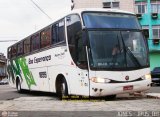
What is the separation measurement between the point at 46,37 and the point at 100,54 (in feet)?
16.6

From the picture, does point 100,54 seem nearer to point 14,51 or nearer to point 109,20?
point 109,20

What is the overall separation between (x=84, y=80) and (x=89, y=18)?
86.7 inches

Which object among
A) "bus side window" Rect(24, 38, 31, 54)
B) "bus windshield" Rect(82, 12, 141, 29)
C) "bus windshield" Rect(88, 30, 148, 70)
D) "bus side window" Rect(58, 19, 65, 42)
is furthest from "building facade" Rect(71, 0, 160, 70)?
"bus windshield" Rect(88, 30, 148, 70)

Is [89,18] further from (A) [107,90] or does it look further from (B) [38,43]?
(B) [38,43]

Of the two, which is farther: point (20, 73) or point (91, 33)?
point (20, 73)

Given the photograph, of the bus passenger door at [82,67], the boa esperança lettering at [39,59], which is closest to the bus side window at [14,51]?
the boa esperança lettering at [39,59]

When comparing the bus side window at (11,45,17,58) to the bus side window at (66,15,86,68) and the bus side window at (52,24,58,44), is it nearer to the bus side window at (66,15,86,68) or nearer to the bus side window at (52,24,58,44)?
the bus side window at (52,24,58,44)

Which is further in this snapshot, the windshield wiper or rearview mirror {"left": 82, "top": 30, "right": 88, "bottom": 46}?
the windshield wiper

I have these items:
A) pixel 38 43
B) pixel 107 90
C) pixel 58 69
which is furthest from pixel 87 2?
pixel 107 90

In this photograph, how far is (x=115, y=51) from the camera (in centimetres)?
1404

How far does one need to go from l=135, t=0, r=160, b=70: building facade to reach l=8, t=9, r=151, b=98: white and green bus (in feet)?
96.5

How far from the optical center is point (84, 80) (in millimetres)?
14148

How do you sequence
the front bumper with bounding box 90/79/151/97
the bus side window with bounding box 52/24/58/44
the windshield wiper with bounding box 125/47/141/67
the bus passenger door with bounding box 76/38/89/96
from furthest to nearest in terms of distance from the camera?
the bus side window with bounding box 52/24/58/44 → the windshield wiper with bounding box 125/47/141/67 → the bus passenger door with bounding box 76/38/89/96 → the front bumper with bounding box 90/79/151/97

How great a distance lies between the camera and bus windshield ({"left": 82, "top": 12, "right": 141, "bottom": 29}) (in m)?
14.3
